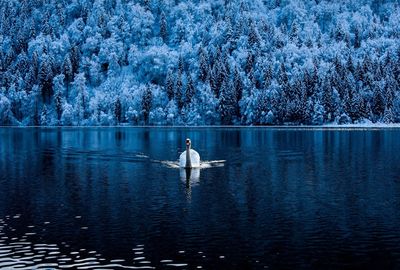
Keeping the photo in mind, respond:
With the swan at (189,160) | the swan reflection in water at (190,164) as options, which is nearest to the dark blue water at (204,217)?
the swan reflection in water at (190,164)

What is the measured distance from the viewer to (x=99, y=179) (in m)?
70.4

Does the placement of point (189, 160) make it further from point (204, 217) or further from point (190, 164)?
point (204, 217)

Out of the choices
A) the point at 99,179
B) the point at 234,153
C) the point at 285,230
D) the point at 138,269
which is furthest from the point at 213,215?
the point at 234,153

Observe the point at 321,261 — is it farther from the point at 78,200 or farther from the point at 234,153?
the point at 234,153

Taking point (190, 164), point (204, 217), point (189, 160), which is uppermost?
point (189, 160)

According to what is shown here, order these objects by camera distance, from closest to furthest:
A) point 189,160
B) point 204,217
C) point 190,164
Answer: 1. point 204,217
2. point 189,160
3. point 190,164

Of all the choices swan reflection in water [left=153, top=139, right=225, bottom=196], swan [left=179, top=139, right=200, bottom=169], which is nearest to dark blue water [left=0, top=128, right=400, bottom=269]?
swan reflection in water [left=153, top=139, right=225, bottom=196]

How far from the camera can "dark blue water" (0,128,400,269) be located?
3431 centimetres

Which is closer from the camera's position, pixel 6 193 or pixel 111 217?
pixel 111 217

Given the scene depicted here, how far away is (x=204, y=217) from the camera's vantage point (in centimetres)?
4556

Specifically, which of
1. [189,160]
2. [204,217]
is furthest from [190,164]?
[204,217]

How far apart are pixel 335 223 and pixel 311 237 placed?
490 centimetres

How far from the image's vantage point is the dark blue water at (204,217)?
34.3m

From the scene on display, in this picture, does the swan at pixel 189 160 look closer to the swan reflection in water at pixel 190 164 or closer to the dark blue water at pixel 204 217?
the swan reflection in water at pixel 190 164
